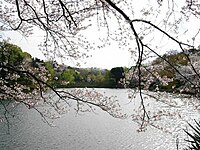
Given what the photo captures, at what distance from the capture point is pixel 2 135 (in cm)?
1112

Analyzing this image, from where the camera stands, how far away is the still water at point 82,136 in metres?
10.1

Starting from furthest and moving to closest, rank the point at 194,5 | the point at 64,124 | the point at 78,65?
the point at 64,124 < the point at 78,65 < the point at 194,5

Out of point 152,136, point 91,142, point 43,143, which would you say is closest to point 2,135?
point 43,143

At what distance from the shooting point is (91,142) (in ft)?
34.9

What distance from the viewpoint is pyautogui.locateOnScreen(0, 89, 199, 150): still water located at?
1009 cm

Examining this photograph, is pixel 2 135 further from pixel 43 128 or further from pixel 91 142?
pixel 91 142

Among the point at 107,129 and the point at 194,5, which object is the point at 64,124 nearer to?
the point at 107,129

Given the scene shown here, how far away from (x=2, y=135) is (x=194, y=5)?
10179mm

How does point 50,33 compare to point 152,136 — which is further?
point 152,136

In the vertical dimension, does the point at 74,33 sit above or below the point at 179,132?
above

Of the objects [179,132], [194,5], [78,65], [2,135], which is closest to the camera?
[194,5]

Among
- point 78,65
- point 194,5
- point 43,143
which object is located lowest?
point 43,143

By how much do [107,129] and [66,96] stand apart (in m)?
9.09

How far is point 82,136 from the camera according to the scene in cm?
1145
